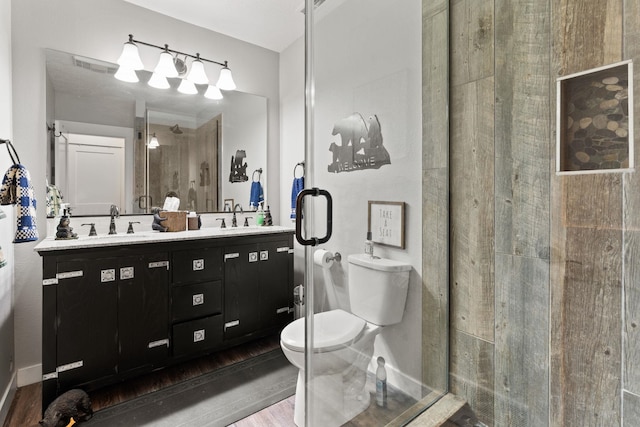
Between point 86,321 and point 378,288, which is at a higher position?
point 378,288

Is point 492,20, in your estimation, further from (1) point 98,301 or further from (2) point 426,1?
(1) point 98,301

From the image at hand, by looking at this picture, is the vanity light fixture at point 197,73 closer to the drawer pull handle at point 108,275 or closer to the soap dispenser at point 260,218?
the soap dispenser at point 260,218

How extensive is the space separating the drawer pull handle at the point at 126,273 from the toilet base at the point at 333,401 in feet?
4.26

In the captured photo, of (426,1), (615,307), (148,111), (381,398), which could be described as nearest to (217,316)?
(381,398)

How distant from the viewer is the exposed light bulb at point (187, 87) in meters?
2.52

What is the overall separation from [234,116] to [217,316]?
176 cm

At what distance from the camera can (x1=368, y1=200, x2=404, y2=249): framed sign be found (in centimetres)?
134

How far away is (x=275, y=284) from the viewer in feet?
8.10

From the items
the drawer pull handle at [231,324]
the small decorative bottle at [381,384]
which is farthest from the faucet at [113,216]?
the small decorative bottle at [381,384]

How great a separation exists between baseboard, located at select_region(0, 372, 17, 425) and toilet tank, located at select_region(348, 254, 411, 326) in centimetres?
191

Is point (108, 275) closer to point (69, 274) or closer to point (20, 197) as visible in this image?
point (69, 274)

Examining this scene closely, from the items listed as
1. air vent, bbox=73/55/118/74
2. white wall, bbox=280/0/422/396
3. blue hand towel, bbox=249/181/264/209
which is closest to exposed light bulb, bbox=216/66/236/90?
air vent, bbox=73/55/118/74

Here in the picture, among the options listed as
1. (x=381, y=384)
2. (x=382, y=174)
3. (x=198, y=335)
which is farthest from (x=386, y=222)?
(x=198, y=335)

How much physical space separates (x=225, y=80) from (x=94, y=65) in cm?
94
